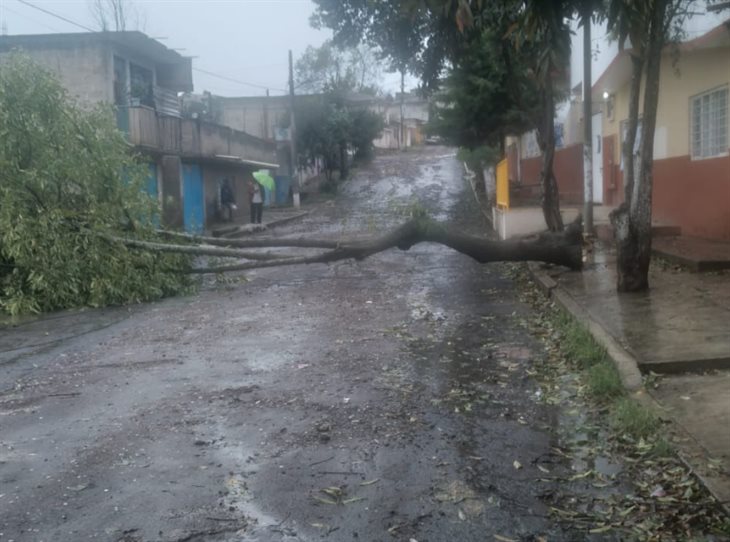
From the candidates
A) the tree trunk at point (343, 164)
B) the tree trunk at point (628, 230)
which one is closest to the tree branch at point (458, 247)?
the tree trunk at point (628, 230)

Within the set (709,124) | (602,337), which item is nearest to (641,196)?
(602,337)

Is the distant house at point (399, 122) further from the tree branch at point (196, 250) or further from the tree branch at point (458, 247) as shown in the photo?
the tree branch at point (458, 247)

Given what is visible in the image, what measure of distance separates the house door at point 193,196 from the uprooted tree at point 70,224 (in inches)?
509

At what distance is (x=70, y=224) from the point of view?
13.4 metres

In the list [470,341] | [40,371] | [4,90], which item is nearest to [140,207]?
[4,90]

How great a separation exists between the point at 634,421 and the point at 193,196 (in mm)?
24795

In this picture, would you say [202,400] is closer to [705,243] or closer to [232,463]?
[232,463]

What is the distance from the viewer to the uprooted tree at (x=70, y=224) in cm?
1300

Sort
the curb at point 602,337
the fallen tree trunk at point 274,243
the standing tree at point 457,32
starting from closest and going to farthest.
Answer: the standing tree at point 457,32
the curb at point 602,337
the fallen tree trunk at point 274,243

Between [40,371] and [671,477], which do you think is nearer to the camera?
[671,477]

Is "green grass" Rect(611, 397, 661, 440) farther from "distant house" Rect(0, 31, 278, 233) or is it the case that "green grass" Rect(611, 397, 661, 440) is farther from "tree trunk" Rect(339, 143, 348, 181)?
"tree trunk" Rect(339, 143, 348, 181)

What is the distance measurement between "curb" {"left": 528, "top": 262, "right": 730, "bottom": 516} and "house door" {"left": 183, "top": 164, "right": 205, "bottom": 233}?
1842 cm

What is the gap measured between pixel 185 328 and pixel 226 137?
73.5 ft

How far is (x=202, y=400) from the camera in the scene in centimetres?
726
